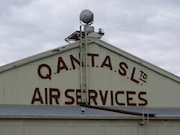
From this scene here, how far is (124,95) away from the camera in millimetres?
28719

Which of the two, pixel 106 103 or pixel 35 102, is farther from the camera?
pixel 106 103

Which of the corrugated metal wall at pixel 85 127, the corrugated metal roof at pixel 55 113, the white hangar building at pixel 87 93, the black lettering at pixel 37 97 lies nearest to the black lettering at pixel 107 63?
the white hangar building at pixel 87 93

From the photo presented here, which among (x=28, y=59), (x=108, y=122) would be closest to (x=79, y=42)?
(x=28, y=59)

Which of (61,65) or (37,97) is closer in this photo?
(37,97)

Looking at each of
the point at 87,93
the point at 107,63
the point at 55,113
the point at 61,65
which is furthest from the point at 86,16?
the point at 55,113

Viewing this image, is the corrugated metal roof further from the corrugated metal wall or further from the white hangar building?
the corrugated metal wall

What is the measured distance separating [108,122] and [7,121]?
5.52 metres

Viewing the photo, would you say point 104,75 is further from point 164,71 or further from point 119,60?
point 164,71

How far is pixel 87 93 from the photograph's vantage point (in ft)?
90.5

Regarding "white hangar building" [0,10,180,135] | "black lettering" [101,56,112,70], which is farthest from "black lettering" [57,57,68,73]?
"black lettering" [101,56,112,70]

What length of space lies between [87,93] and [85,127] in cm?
453

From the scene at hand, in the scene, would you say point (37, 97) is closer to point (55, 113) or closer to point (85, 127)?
point (55, 113)

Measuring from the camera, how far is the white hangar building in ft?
75.7

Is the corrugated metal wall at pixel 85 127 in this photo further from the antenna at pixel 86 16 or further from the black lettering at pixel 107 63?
the antenna at pixel 86 16
